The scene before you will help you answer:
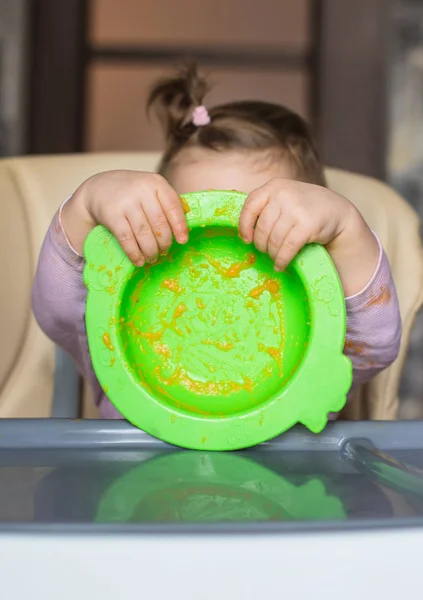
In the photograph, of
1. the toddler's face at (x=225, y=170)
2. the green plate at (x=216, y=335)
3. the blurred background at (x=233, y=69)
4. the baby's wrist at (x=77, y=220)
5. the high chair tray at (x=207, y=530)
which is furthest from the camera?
the blurred background at (x=233, y=69)

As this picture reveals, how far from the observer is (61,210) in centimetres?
64

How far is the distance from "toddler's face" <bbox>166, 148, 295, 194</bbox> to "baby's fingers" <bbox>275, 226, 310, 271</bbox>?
9.1 inches

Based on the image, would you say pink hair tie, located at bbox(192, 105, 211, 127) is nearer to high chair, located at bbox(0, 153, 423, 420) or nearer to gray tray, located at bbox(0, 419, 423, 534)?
high chair, located at bbox(0, 153, 423, 420)

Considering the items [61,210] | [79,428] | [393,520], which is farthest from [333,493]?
[61,210]

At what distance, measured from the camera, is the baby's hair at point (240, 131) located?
79 centimetres

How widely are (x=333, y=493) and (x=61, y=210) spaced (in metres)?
0.38

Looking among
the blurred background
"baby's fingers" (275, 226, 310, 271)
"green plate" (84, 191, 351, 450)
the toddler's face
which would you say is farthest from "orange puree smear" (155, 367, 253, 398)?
the blurred background

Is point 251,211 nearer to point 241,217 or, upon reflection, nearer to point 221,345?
point 241,217

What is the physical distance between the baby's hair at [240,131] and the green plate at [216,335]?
0.80 ft

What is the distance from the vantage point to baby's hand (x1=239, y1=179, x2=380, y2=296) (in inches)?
19.6

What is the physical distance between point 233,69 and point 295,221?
1652mm

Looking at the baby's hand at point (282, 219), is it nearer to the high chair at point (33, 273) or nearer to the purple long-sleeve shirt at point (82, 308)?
the purple long-sleeve shirt at point (82, 308)

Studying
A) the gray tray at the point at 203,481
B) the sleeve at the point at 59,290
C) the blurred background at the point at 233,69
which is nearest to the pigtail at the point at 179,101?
the sleeve at the point at 59,290

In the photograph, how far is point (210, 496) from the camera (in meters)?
0.35
